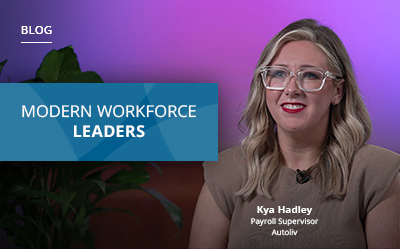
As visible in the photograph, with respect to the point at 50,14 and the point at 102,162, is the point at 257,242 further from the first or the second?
the point at 50,14

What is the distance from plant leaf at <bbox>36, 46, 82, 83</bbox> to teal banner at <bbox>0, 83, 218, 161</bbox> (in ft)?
0.23

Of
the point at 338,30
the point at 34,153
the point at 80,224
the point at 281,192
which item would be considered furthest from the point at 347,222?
the point at 34,153

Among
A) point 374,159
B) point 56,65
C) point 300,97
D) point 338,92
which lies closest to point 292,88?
point 300,97

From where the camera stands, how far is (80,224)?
1.74 metres

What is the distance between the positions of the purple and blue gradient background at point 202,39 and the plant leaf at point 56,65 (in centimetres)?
10

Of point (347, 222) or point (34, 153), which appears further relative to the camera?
point (34, 153)

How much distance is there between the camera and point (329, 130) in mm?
1589

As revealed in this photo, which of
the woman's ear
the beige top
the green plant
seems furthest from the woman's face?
the green plant

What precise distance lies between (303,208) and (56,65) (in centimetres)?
91

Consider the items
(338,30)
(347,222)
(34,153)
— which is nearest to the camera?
(347,222)

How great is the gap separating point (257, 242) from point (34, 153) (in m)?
0.76

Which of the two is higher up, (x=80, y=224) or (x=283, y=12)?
(x=283, y=12)

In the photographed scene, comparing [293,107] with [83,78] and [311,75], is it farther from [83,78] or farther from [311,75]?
[83,78]

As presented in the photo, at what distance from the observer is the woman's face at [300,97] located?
150 cm
